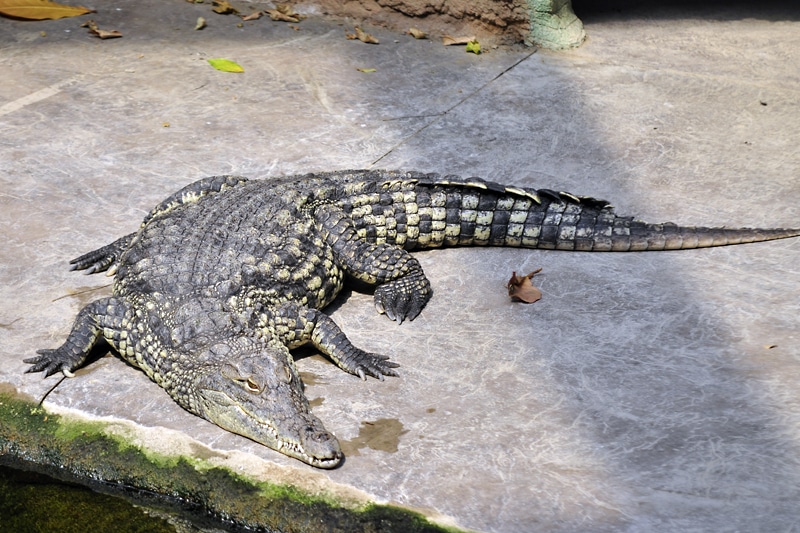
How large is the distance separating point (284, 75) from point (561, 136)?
6.61 ft

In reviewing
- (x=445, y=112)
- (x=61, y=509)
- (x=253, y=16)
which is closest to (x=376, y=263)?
(x=61, y=509)

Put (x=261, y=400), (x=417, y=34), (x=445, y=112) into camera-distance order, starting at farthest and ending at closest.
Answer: (x=417, y=34) → (x=445, y=112) → (x=261, y=400)

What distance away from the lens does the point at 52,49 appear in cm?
661

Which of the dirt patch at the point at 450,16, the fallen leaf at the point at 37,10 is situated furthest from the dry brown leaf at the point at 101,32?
the dirt patch at the point at 450,16

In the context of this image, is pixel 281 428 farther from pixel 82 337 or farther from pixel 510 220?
pixel 510 220

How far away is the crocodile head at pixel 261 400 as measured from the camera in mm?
3143

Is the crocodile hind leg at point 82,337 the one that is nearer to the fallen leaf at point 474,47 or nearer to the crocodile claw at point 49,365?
the crocodile claw at point 49,365

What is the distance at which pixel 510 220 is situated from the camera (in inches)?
178

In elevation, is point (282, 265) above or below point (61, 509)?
above

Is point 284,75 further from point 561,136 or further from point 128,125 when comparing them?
point 561,136

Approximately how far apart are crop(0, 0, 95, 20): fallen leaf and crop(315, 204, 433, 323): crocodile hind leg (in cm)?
396

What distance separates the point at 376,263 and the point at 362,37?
321 cm

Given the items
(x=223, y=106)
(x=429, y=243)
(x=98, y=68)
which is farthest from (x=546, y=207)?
(x=98, y=68)

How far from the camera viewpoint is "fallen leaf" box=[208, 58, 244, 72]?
6465 mm
